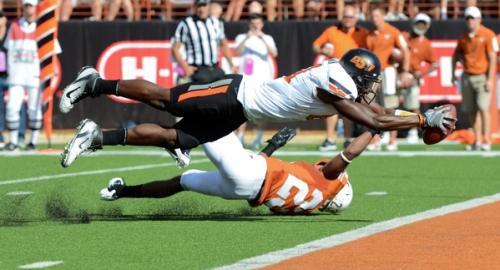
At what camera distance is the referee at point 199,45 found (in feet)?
56.3

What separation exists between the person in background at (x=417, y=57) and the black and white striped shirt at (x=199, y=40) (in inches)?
119

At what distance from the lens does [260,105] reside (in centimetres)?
918

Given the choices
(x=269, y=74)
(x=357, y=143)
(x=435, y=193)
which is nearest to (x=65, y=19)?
(x=269, y=74)

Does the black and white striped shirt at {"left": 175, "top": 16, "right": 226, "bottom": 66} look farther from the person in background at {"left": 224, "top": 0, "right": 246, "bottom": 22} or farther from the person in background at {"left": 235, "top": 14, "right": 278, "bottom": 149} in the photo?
the person in background at {"left": 224, "top": 0, "right": 246, "bottom": 22}

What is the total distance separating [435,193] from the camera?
11.7m

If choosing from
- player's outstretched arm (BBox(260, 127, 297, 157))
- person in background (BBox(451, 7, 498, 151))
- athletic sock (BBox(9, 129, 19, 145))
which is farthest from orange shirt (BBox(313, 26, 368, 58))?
player's outstretched arm (BBox(260, 127, 297, 157))

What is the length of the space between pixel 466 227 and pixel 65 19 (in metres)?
14.3

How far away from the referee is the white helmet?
7.41 metres

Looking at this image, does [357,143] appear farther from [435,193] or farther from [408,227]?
[435,193]

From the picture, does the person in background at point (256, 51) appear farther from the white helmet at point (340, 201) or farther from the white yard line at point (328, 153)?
the white helmet at point (340, 201)

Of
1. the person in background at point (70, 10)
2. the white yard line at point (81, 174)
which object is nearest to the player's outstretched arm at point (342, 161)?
the white yard line at point (81, 174)

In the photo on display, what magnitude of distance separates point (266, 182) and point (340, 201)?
2.27 ft

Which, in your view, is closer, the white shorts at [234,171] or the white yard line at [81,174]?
the white shorts at [234,171]

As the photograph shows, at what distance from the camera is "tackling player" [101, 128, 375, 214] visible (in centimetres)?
923
